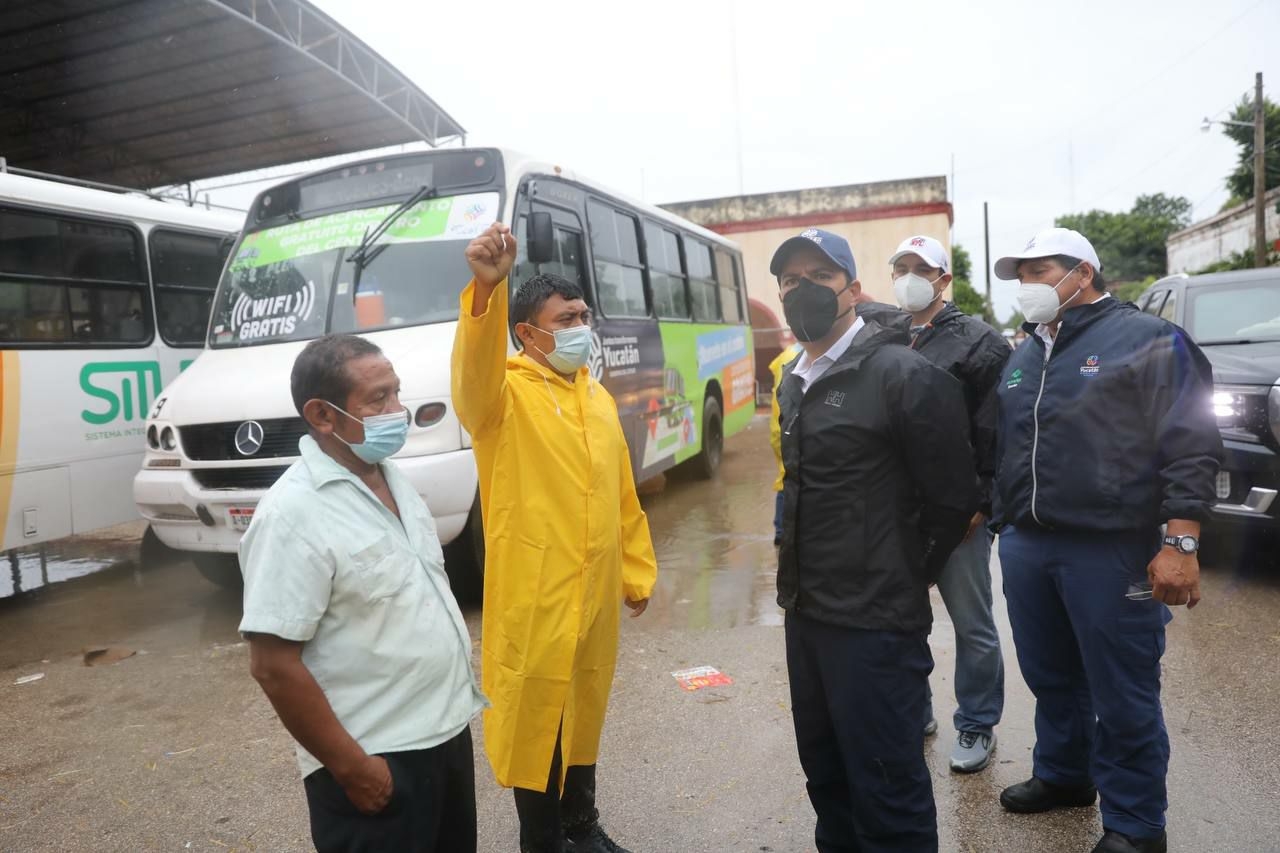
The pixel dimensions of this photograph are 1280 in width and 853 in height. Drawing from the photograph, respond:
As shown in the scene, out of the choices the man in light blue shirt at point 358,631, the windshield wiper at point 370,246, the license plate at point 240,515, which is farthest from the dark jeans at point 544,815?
the windshield wiper at point 370,246

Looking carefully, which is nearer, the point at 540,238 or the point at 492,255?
the point at 492,255

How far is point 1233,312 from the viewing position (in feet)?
21.5

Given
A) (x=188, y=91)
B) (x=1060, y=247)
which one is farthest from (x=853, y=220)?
(x=1060, y=247)

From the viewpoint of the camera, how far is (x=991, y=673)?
11.3ft

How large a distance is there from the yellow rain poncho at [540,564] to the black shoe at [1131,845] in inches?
61.9

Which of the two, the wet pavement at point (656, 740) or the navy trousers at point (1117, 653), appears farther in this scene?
the wet pavement at point (656, 740)

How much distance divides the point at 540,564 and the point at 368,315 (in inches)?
144

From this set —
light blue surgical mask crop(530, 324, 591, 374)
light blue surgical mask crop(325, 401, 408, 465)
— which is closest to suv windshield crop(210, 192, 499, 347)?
light blue surgical mask crop(530, 324, 591, 374)

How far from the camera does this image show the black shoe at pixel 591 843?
9.32 ft

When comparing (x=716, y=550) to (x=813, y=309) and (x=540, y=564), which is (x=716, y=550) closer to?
(x=540, y=564)

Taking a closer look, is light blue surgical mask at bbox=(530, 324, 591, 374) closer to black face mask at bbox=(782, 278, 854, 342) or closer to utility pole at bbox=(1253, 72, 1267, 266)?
black face mask at bbox=(782, 278, 854, 342)

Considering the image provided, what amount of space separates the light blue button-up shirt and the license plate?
378cm

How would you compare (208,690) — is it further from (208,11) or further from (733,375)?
(208,11)

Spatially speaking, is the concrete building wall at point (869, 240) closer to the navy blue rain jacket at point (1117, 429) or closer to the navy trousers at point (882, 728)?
the navy blue rain jacket at point (1117, 429)
